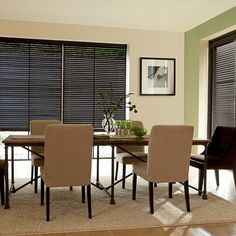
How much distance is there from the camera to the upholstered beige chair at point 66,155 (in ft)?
9.96

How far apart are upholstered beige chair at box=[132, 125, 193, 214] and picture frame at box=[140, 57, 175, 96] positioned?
126 inches

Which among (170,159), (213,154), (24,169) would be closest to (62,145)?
Answer: (170,159)

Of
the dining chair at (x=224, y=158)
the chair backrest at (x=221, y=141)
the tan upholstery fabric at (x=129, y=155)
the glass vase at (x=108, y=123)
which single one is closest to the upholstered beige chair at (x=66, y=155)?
the glass vase at (x=108, y=123)

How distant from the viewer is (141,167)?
11.9ft

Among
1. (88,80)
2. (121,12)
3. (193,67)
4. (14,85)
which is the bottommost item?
(14,85)

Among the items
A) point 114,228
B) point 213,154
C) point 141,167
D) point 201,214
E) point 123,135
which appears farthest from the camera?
point 213,154

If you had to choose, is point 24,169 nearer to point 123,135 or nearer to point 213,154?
point 123,135

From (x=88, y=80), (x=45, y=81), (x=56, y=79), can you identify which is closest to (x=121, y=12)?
(x=88, y=80)

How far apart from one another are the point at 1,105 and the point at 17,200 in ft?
9.18

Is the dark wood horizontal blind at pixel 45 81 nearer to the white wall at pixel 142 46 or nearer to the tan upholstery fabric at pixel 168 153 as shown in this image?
the white wall at pixel 142 46

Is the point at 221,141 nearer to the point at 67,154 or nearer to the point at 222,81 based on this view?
the point at 222,81

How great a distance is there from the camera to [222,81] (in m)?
5.94

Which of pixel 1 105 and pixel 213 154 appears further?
pixel 1 105

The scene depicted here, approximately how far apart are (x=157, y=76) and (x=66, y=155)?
3852mm
